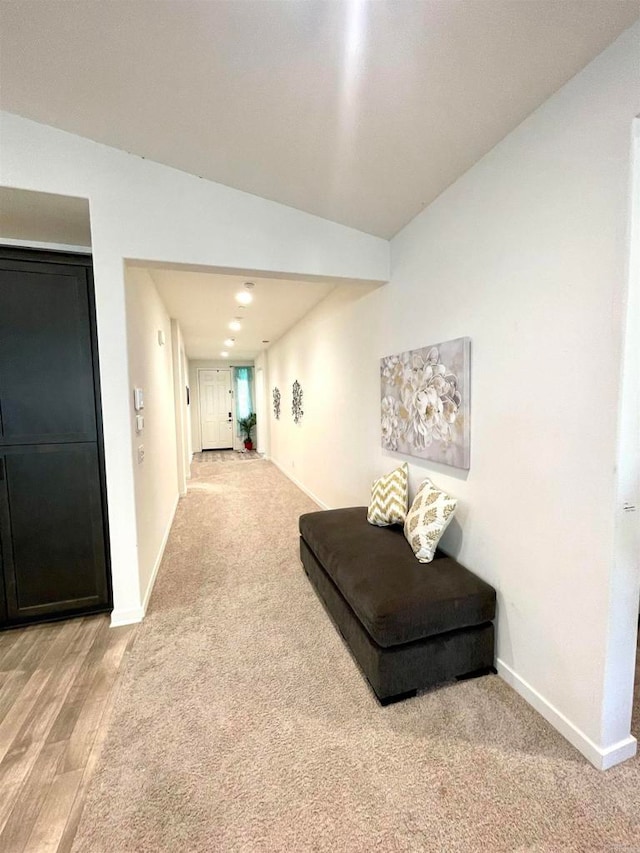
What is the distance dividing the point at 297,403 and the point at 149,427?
114 inches

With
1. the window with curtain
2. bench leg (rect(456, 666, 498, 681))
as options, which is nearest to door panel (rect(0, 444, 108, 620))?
bench leg (rect(456, 666, 498, 681))

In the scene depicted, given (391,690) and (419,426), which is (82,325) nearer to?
(419,426)

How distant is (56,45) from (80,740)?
277 cm

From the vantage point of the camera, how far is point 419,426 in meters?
2.33

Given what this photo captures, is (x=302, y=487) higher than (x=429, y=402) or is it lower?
lower

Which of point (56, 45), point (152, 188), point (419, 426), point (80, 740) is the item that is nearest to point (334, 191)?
point (152, 188)

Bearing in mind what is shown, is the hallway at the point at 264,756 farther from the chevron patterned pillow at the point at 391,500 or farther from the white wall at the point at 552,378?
the chevron patterned pillow at the point at 391,500

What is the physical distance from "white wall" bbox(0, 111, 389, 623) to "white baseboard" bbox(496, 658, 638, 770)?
216cm

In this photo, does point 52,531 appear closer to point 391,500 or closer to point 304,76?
point 391,500

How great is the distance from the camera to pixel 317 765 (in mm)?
1326

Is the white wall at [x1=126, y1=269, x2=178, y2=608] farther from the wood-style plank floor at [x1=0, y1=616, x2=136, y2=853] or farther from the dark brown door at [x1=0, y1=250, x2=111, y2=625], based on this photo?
the wood-style plank floor at [x1=0, y1=616, x2=136, y2=853]

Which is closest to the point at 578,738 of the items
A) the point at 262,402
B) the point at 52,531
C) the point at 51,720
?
the point at 51,720

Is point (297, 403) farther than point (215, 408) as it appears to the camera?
No

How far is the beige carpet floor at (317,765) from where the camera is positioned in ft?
3.64
